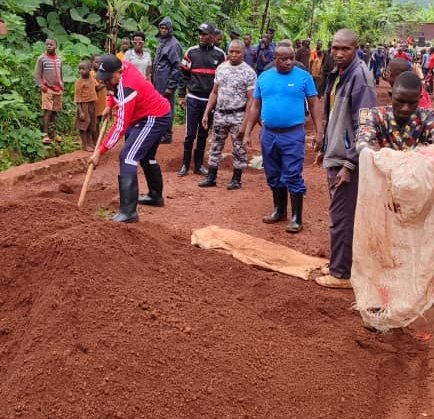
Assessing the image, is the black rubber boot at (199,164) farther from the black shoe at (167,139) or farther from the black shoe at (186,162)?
the black shoe at (167,139)

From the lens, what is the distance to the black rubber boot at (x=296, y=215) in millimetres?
5756

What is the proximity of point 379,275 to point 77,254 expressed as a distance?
5.54 ft

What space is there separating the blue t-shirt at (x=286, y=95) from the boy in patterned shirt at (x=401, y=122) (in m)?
1.81

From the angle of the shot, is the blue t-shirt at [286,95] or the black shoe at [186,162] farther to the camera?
Result: the black shoe at [186,162]

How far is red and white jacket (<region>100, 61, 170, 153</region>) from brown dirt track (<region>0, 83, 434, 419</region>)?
1126mm

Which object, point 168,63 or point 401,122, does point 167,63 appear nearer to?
point 168,63

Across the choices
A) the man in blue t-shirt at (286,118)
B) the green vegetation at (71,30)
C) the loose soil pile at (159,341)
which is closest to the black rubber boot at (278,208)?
the man in blue t-shirt at (286,118)

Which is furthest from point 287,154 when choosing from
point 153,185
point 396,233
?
point 396,233

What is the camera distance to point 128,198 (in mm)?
5688

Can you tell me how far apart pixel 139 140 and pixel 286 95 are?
1.37 m

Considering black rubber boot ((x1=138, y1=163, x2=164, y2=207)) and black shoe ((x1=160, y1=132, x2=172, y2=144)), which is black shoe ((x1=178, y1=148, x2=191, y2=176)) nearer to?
black rubber boot ((x1=138, y1=163, x2=164, y2=207))

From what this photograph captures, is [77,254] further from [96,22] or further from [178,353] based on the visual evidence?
[96,22]

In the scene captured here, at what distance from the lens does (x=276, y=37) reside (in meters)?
22.0

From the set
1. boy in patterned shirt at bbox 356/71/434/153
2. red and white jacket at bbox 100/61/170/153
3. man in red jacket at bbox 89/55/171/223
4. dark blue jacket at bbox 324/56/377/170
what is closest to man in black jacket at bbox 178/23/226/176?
man in red jacket at bbox 89/55/171/223
